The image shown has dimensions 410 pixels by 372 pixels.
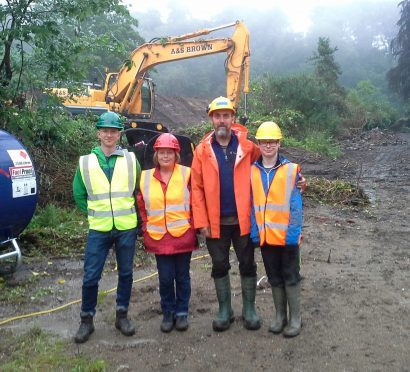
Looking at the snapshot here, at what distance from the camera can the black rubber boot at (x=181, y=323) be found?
445 centimetres

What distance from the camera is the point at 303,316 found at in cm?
469

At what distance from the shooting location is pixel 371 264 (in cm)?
639

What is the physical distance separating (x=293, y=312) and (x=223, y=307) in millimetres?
604

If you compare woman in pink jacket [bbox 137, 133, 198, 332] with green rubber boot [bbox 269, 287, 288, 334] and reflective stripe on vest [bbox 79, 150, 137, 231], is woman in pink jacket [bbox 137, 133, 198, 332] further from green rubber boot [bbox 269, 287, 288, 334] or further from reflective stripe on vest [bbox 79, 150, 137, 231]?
green rubber boot [bbox 269, 287, 288, 334]

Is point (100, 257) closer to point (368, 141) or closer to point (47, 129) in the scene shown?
point (47, 129)

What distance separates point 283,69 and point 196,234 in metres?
80.1

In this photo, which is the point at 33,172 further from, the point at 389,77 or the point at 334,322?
the point at 389,77

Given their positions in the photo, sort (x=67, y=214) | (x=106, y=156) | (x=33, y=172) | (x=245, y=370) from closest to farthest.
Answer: (x=245, y=370) < (x=106, y=156) < (x=33, y=172) < (x=67, y=214)

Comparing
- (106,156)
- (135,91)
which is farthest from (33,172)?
(135,91)

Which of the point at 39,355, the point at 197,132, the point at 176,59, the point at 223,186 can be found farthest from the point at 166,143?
the point at 197,132

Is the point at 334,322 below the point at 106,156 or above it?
below

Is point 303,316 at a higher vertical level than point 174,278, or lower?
lower

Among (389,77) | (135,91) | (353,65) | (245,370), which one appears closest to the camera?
(245,370)

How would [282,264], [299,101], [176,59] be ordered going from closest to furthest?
[282,264] < [176,59] < [299,101]
